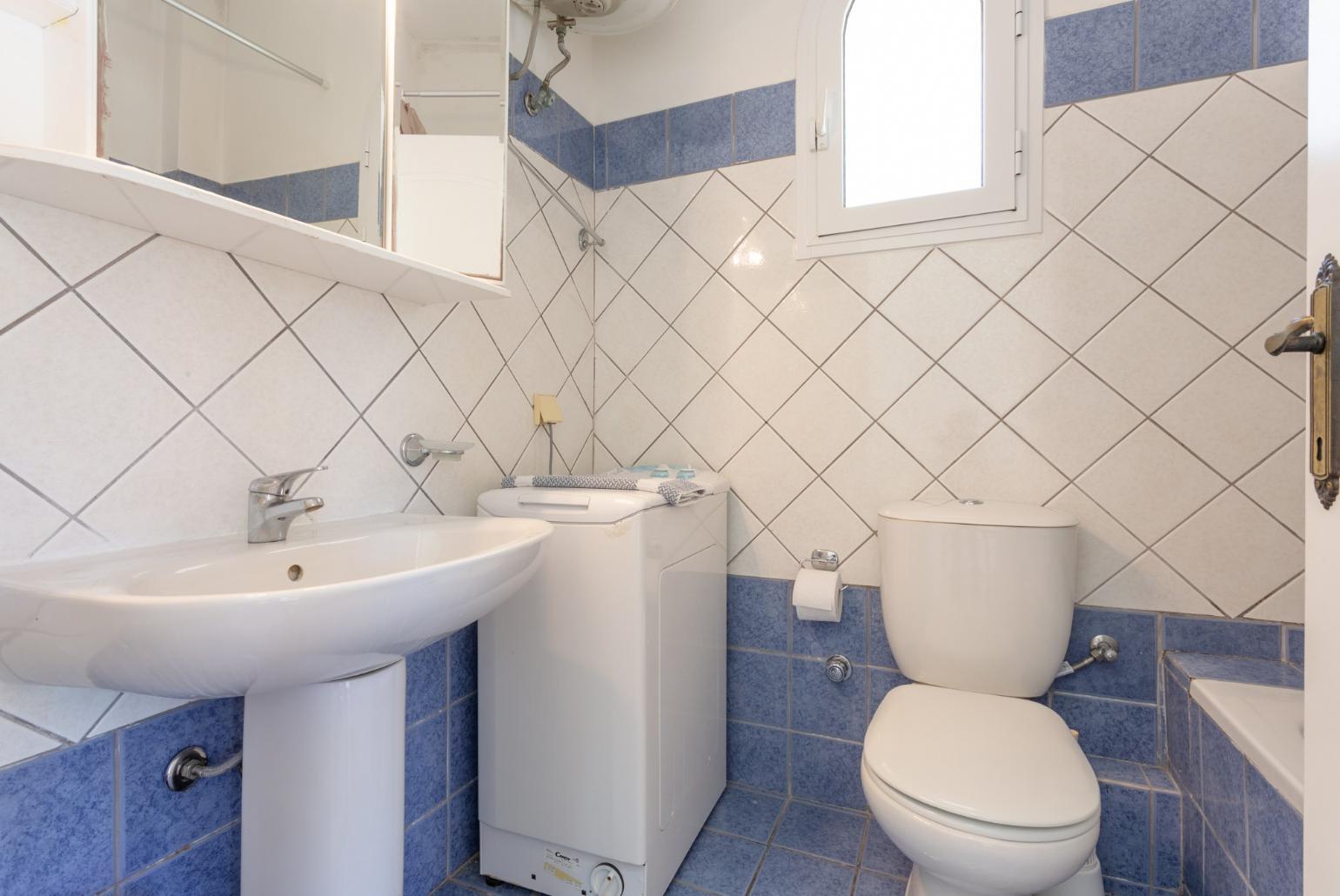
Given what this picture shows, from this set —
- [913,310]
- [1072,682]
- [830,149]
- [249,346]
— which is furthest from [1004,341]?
[249,346]

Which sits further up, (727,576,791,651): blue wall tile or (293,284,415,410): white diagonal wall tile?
(293,284,415,410): white diagonal wall tile

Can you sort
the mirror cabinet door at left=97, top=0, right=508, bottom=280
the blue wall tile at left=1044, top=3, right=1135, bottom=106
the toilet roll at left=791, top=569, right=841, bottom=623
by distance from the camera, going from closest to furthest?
the mirror cabinet door at left=97, top=0, right=508, bottom=280 < the blue wall tile at left=1044, top=3, right=1135, bottom=106 < the toilet roll at left=791, top=569, right=841, bottom=623

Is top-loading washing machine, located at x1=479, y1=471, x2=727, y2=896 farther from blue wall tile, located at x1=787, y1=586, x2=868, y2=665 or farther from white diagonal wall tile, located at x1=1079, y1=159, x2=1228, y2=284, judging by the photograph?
white diagonal wall tile, located at x1=1079, y1=159, x2=1228, y2=284

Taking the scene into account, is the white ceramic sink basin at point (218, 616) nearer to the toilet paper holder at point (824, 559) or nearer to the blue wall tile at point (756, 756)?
the toilet paper holder at point (824, 559)

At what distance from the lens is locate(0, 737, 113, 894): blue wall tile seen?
2.39 ft

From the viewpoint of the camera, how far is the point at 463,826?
1.39 m

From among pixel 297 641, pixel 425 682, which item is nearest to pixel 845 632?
pixel 425 682

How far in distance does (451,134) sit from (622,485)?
2.68ft

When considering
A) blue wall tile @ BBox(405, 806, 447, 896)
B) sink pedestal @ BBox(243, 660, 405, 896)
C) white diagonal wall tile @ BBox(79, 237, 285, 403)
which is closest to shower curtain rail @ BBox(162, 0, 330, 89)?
white diagonal wall tile @ BBox(79, 237, 285, 403)

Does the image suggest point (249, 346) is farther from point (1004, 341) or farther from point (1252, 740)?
point (1252, 740)

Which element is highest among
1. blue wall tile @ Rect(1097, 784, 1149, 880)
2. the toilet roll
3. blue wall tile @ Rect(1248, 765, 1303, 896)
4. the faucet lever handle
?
the faucet lever handle

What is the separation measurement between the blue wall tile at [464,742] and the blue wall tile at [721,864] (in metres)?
0.54

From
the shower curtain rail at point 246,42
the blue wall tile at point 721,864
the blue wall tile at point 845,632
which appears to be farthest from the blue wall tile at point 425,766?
the shower curtain rail at point 246,42

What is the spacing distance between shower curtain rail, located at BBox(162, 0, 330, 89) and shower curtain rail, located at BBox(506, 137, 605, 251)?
0.54 metres
